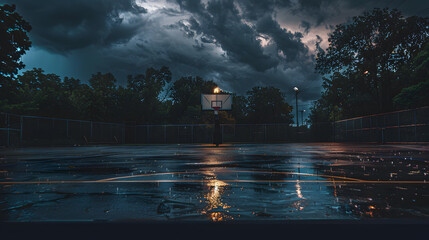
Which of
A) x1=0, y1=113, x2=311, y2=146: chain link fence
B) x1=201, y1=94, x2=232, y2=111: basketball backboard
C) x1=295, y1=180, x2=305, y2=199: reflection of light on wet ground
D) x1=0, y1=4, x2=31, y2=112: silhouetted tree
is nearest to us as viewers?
x1=295, y1=180, x2=305, y2=199: reflection of light on wet ground

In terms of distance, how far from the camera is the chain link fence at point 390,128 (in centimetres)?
2477

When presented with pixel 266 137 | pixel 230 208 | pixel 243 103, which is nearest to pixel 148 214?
pixel 230 208

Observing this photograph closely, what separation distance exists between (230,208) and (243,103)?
244ft

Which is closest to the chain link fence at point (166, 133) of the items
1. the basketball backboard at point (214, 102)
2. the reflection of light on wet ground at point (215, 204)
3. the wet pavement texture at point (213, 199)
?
the basketball backboard at point (214, 102)

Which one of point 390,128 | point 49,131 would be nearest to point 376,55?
point 390,128

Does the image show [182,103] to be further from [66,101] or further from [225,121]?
[66,101]

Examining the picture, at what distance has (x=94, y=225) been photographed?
2.89 metres

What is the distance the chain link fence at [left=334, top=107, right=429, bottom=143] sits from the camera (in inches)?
975

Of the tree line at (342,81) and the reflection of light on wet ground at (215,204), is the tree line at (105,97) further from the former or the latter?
the reflection of light on wet ground at (215,204)

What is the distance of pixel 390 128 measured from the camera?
2923 cm

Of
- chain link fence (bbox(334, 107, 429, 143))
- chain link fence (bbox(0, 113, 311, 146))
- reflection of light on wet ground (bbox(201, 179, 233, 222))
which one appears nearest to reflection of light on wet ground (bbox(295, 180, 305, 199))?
reflection of light on wet ground (bbox(201, 179, 233, 222))

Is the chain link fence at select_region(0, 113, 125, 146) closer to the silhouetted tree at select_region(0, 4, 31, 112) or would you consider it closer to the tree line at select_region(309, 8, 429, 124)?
the silhouetted tree at select_region(0, 4, 31, 112)

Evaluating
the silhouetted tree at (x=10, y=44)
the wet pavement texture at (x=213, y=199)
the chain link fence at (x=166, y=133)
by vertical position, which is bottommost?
the wet pavement texture at (x=213, y=199)

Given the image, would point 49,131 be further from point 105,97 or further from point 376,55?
point 376,55
